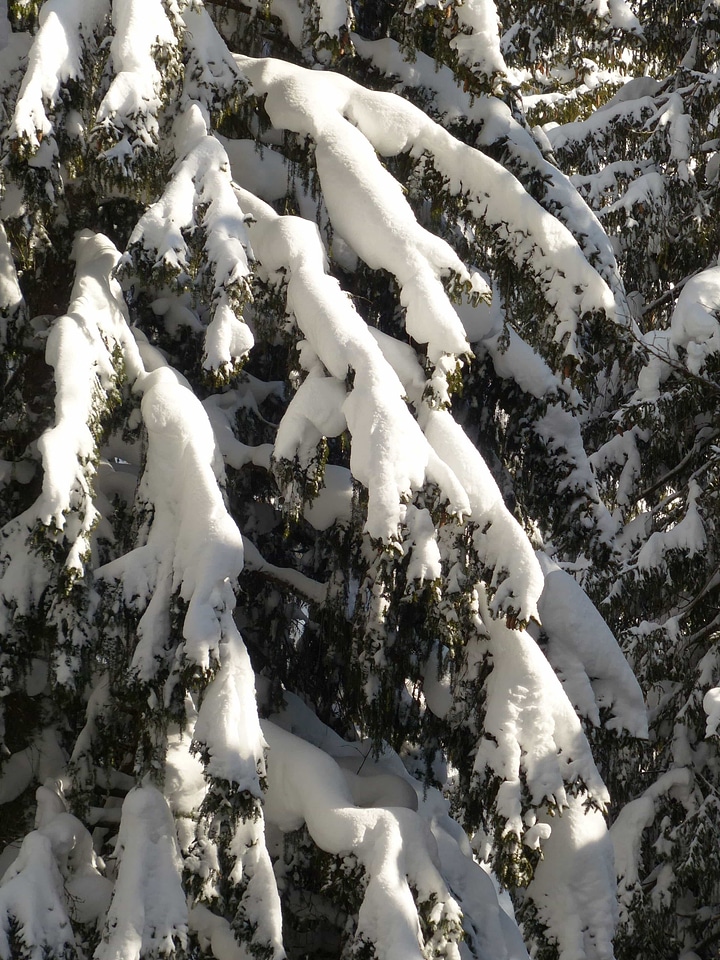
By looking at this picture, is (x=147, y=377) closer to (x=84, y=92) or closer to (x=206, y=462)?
(x=206, y=462)

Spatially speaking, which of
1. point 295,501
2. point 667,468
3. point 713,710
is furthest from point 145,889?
point 667,468

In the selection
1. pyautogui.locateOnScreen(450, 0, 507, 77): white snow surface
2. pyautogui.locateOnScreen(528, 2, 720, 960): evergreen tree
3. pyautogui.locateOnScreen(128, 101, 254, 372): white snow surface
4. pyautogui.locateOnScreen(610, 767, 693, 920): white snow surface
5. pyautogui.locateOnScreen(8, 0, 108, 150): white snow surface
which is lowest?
pyautogui.locateOnScreen(610, 767, 693, 920): white snow surface

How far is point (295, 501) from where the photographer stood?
10.5 feet

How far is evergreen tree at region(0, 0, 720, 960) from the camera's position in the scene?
306 cm

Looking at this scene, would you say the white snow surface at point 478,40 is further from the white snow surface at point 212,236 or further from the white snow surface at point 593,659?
the white snow surface at point 593,659

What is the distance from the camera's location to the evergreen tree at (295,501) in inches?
120

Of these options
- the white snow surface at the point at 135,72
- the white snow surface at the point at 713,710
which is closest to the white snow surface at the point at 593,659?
the white snow surface at the point at 713,710

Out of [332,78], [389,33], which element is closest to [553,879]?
[332,78]

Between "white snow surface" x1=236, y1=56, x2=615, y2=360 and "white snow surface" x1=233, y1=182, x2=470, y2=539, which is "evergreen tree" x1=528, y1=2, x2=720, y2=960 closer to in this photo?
"white snow surface" x1=236, y1=56, x2=615, y2=360

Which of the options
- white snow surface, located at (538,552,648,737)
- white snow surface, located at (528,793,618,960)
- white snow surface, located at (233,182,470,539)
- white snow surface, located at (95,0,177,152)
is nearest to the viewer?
white snow surface, located at (233,182,470,539)

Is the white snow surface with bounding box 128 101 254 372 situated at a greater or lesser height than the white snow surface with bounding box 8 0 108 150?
lesser

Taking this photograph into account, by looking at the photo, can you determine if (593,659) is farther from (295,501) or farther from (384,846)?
(295,501)

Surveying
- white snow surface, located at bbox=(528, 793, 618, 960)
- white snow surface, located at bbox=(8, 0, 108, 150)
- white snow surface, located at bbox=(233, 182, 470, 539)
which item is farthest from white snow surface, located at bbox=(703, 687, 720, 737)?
white snow surface, located at bbox=(8, 0, 108, 150)

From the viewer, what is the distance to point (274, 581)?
4.11 m
